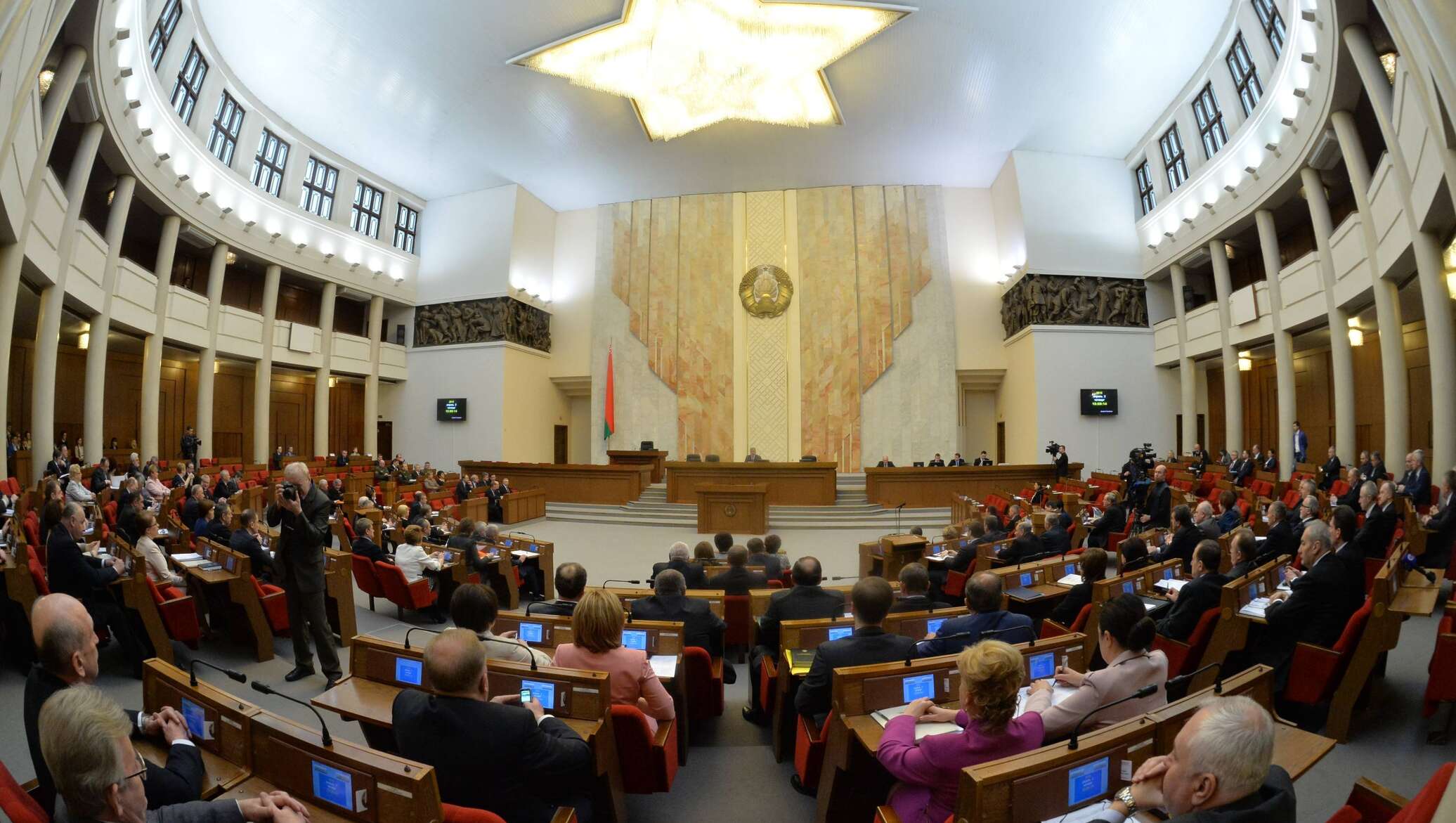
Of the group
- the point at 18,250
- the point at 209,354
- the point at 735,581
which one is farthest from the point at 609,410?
the point at 735,581

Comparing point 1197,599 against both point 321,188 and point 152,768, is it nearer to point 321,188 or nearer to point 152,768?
point 152,768

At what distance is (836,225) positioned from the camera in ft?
62.6

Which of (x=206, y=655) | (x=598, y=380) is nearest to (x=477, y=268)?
(x=598, y=380)

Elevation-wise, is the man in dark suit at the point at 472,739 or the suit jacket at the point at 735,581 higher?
the man in dark suit at the point at 472,739

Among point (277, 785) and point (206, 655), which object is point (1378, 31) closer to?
point (277, 785)

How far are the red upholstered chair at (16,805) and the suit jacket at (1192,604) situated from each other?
4.27m

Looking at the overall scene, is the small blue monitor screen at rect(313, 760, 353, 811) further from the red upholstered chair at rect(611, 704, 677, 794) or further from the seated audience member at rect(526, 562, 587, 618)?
the seated audience member at rect(526, 562, 587, 618)

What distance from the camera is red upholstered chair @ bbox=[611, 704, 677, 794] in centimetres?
234

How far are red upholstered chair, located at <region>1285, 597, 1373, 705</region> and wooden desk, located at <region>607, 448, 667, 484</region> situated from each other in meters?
12.9

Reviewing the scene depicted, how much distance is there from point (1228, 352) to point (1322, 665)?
1281 centimetres

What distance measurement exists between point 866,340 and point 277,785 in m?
17.7

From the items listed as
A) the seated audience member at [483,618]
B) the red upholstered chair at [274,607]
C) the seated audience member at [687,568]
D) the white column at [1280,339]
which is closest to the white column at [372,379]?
the red upholstered chair at [274,607]

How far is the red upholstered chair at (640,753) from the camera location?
234cm

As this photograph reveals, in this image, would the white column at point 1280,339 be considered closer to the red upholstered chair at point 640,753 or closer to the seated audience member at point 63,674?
the red upholstered chair at point 640,753
